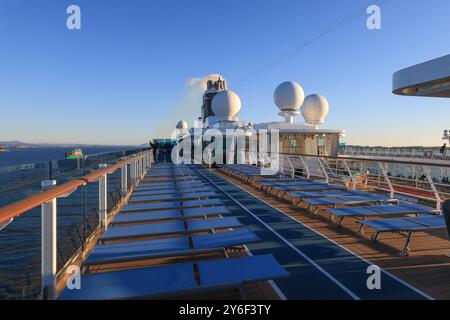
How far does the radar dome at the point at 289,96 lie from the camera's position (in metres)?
18.6

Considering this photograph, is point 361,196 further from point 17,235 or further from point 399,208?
point 17,235

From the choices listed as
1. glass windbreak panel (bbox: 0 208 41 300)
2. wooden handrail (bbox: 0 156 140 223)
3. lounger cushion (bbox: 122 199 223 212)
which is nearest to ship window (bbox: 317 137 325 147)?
glass windbreak panel (bbox: 0 208 41 300)

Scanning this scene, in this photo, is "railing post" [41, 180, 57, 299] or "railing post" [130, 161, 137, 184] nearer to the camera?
"railing post" [41, 180, 57, 299]

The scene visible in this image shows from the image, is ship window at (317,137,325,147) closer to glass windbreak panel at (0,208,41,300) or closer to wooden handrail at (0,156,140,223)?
glass windbreak panel at (0,208,41,300)

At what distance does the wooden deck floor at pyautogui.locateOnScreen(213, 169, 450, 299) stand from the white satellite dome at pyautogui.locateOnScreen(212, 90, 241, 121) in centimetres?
1685

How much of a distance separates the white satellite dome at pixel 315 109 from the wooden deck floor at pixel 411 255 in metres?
15.7

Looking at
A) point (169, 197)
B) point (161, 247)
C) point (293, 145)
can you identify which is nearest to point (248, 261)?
point (161, 247)

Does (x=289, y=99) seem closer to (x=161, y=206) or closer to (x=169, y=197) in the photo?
(x=169, y=197)

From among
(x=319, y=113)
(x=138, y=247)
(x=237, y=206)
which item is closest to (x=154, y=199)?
(x=237, y=206)

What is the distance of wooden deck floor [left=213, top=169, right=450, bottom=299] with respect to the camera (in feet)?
8.47

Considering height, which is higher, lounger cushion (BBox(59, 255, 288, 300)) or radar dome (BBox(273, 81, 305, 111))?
radar dome (BBox(273, 81, 305, 111))

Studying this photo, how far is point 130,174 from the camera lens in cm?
723

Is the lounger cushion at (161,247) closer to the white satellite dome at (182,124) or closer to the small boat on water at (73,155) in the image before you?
the small boat on water at (73,155)

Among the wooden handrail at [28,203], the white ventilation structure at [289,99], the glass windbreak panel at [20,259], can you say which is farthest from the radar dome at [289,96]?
the wooden handrail at [28,203]
